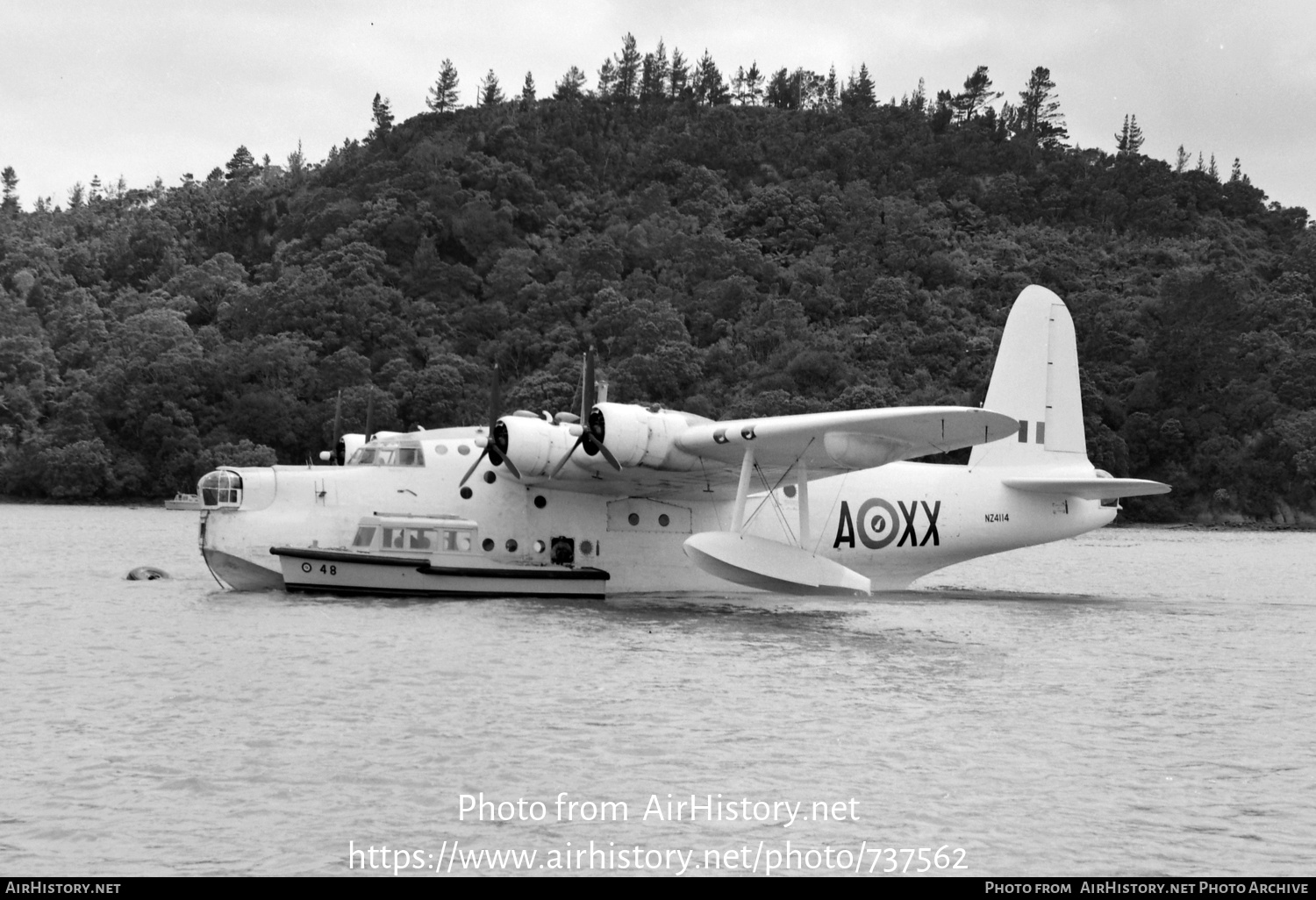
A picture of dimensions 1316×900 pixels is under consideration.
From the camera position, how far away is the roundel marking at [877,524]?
22.9m

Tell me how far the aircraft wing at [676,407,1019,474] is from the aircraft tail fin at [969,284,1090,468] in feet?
13.3

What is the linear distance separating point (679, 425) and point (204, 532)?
705cm

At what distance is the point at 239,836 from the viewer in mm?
8312

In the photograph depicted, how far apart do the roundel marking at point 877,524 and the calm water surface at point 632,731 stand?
1.54 meters

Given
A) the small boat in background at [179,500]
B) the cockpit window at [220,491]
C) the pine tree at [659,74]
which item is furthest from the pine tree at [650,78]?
the cockpit window at [220,491]

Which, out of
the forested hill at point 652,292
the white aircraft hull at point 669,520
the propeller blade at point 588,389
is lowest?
the white aircraft hull at point 669,520

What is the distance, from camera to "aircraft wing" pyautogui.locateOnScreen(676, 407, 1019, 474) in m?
18.1

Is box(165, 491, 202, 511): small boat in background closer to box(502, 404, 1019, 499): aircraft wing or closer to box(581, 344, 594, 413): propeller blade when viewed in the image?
box(581, 344, 594, 413): propeller blade

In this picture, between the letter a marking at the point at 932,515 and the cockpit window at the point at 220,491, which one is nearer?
the cockpit window at the point at 220,491

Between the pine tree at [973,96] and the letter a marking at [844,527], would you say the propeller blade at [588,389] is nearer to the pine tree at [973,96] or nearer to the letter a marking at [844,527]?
the letter a marking at [844,527]

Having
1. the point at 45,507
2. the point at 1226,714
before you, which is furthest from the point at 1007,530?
the point at 45,507

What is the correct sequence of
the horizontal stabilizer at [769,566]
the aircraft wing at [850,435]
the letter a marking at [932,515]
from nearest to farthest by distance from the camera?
the aircraft wing at [850,435] → the horizontal stabilizer at [769,566] → the letter a marking at [932,515]
